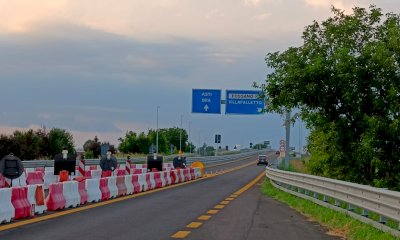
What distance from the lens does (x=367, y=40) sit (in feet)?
89.2

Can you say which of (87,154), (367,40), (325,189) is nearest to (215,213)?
(325,189)

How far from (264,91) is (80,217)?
14960mm

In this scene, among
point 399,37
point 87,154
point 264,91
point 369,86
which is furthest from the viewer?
point 87,154

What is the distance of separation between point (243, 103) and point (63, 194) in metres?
41.1

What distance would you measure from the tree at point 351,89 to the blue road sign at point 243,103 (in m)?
29.1

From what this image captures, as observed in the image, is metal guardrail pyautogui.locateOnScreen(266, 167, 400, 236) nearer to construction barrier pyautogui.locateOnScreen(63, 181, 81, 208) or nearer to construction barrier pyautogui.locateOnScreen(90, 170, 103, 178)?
construction barrier pyautogui.locateOnScreen(63, 181, 81, 208)

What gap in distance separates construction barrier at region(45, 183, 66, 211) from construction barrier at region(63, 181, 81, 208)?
19 cm

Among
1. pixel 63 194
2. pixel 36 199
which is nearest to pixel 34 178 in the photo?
pixel 63 194

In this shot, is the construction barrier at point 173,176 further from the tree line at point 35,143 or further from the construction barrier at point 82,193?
the tree line at point 35,143

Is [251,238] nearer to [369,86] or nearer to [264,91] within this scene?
[369,86]

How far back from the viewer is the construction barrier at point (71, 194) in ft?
58.3

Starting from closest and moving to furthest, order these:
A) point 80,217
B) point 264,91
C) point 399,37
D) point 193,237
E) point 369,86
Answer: point 193,237
point 80,217
point 399,37
point 369,86
point 264,91

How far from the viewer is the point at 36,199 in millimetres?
15797

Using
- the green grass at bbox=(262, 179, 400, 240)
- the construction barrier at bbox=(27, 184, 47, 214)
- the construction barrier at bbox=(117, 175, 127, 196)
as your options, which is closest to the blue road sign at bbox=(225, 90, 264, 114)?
the construction barrier at bbox=(117, 175, 127, 196)
